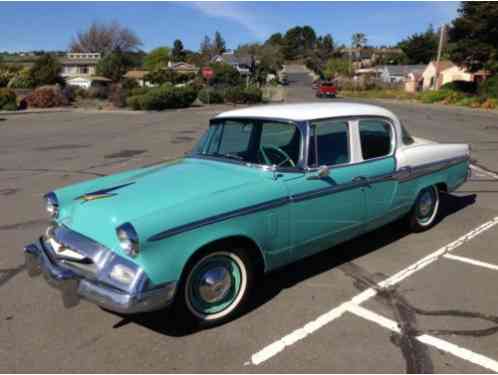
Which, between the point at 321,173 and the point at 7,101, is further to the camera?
the point at 7,101

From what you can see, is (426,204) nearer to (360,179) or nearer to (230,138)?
(360,179)

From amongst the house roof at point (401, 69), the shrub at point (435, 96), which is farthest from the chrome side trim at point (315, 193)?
the house roof at point (401, 69)

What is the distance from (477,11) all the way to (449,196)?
117ft

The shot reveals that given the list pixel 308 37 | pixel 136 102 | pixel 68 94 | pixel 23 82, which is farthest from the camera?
pixel 308 37

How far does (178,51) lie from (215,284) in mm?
139126

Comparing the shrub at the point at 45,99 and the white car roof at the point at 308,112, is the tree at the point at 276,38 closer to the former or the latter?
the shrub at the point at 45,99

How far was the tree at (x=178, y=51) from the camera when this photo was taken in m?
130

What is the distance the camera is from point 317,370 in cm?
286

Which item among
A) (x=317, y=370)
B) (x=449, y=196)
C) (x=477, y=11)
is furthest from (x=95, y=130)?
(x=477, y=11)

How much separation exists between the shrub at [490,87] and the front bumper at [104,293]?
36.7m

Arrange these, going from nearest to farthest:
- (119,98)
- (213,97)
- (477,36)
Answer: (119,98)
(213,97)
(477,36)

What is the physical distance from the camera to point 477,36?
36500 millimetres

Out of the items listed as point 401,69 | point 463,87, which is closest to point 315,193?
point 463,87

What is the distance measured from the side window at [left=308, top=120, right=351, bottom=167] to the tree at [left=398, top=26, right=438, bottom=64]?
334ft
